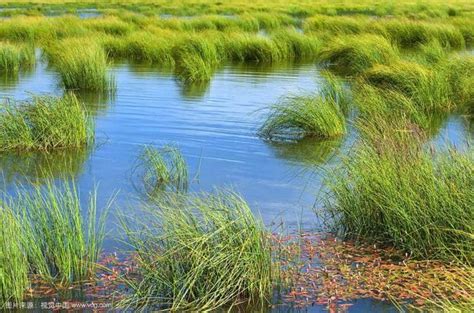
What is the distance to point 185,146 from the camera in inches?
465

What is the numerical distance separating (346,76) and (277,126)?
6.92m

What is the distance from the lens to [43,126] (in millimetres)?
11258

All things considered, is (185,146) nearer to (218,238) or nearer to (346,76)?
(218,238)

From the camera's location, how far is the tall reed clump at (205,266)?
5.93 meters

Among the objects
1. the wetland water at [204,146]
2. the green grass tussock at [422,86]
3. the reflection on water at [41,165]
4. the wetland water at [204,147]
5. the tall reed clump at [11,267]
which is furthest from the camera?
the green grass tussock at [422,86]

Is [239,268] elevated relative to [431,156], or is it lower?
lower

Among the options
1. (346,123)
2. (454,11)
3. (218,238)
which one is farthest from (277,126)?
(454,11)

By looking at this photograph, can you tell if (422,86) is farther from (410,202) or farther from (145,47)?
(145,47)

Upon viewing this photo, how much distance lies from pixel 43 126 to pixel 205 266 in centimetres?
621

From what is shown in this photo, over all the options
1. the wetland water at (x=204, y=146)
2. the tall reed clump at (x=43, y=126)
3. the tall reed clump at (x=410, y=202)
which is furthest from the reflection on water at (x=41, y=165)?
the tall reed clump at (x=410, y=202)

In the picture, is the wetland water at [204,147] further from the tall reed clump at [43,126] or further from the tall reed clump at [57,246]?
the tall reed clump at [57,246]

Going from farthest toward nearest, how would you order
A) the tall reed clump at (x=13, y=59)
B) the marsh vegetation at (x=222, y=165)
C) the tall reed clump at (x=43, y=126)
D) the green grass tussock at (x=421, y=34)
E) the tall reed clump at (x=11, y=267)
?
1. the green grass tussock at (x=421, y=34)
2. the tall reed clump at (x=13, y=59)
3. the tall reed clump at (x=43, y=126)
4. the marsh vegetation at (x=222, y=165)
5. the tall reed clump at (x=11, y=267)

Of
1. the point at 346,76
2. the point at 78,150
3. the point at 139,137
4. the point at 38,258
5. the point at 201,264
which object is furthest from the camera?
the point at 346,76

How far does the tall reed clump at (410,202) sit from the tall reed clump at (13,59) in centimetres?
1460
